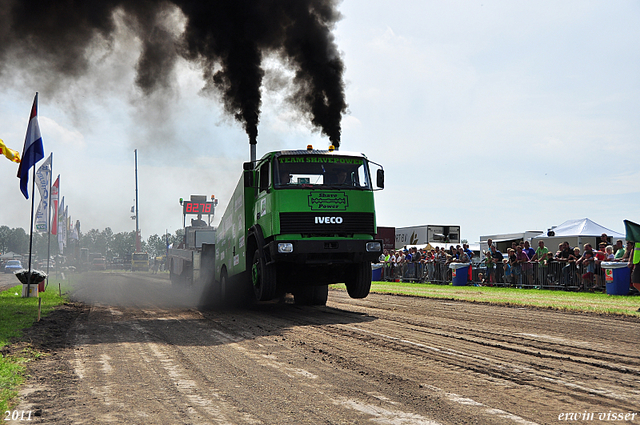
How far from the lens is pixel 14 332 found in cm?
902

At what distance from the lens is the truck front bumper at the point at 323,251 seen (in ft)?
35.6

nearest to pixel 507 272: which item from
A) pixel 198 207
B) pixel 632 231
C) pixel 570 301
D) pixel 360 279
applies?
pixel 570 301

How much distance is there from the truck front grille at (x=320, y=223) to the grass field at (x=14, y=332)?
4.97m

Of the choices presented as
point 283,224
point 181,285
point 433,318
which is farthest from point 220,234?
point 181,285

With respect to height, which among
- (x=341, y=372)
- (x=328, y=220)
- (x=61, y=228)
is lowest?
(x=341, y=372)

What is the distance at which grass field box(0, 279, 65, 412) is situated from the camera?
5176 millimetres

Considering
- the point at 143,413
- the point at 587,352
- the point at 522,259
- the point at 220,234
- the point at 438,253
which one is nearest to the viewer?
the point at 143,413

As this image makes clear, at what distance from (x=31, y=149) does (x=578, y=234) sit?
70.8 ft

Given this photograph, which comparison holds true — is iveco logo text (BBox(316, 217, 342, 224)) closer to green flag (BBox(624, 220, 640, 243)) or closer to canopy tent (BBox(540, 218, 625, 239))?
green flag (BBox(624, 220, 640, 243))

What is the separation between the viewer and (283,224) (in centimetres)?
1095

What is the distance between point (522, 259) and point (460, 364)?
1453cm

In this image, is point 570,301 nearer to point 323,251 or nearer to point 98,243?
point 323,251

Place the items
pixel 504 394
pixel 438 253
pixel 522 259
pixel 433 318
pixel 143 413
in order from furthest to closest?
1. pixel 438 253
2. pixel 522 259
3. pixel 433 318
4. pixel 504 394
5. pixel 143 413

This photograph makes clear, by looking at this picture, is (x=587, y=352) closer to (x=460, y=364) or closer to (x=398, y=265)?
(x=460, y=364)
